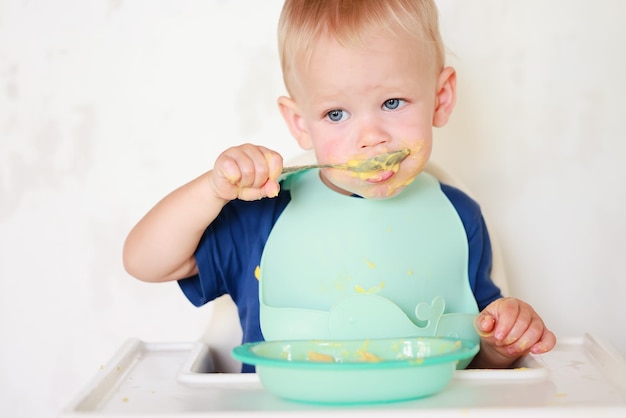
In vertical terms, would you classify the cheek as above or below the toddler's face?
below

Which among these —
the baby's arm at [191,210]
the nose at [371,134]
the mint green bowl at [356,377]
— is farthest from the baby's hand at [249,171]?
the mint green bowl at [356,377]

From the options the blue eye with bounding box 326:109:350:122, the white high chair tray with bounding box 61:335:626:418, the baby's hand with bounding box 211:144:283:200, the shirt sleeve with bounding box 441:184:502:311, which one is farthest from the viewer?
the shirt sleeve with bounding box 441:184:502:311

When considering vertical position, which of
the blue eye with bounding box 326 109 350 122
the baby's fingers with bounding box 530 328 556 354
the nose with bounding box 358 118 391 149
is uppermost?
the blue eye with bounding box 326 109 350 122

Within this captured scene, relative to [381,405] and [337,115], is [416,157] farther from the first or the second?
[381,405]

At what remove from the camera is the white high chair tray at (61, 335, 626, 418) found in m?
0.83

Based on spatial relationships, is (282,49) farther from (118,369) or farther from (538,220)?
(538,220)

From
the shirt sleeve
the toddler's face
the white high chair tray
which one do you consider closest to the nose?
the toddler's face

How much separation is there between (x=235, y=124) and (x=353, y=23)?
0.60 meters

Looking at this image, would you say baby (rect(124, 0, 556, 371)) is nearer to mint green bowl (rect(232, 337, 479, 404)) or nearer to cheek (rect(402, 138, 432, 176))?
cheek (rect(402, 138, 432, 176))

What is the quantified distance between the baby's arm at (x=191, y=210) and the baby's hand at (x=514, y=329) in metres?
0.31

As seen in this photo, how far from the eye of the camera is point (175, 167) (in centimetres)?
173

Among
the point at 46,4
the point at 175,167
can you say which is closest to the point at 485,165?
the point at 175,167

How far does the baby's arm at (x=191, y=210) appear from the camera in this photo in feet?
3.55

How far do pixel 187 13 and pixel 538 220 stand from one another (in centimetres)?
80
